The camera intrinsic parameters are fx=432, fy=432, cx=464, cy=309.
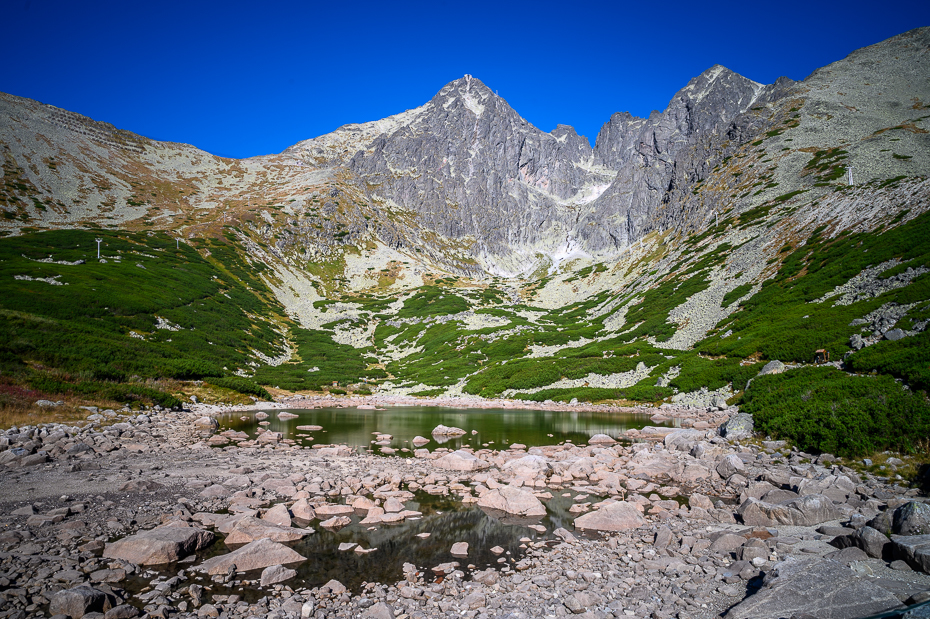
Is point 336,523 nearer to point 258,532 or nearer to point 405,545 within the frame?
point 258,532

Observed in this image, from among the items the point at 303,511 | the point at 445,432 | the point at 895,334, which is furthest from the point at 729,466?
the point at 895,334

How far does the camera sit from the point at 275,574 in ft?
33.7

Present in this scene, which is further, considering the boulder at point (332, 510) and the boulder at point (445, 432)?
the boulder at point (445, 432)

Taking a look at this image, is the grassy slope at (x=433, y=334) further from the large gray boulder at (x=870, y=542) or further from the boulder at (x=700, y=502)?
the large gray boulder at (x=870, y=542)

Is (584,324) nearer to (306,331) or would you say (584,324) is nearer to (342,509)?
(306,331)

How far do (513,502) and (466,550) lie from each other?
13.5 ft

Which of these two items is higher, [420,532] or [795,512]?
[795,512]

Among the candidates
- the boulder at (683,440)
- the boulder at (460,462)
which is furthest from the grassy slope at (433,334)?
the boulder at (460,462)

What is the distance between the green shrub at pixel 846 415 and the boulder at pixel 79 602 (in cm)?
2555

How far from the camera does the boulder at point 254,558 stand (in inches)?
409

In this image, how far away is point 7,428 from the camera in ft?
74.7

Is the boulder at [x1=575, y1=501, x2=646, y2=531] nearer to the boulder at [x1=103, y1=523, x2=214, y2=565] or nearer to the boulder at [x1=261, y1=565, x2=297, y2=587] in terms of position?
the boulder at [x1=261, y1=565, x2=297, y2=587]

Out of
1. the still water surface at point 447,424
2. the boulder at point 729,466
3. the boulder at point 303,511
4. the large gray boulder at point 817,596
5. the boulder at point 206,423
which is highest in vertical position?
the large gray boulder at point 817,596

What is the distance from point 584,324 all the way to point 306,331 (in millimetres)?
71178
